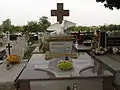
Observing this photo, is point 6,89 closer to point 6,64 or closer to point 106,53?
point 6,64

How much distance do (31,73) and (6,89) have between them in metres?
0.70

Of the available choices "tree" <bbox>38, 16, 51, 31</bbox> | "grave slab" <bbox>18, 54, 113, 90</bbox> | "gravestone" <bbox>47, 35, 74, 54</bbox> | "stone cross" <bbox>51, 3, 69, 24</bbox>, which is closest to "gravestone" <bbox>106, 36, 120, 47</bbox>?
"stone cross" <bbox>51, 3, 69, 24</bbox>

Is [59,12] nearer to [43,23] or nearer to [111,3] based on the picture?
[111,3]

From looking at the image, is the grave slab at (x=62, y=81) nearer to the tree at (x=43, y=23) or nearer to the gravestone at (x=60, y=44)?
the gravestone at (x=60, y=44)

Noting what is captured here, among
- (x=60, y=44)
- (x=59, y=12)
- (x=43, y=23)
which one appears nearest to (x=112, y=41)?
(x=59, y=12)

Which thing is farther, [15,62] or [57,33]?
[57,33]

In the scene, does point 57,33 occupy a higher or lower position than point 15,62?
higher

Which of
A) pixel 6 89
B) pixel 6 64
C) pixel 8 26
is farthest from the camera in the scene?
pixel 8 26

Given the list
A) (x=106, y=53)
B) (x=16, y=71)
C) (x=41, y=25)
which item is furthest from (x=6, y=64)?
(x=41, y=25)

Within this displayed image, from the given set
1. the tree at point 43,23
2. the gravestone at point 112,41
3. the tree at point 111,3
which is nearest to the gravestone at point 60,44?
A: the gravestone at point 112,41

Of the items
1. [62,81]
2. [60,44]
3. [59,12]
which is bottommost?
[62,81]

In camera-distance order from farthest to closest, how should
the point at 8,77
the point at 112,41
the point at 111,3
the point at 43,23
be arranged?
the point at 43,23, the point at 111,3, the point at 112,41, the point at 8,77

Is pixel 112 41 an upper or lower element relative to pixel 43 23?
lower

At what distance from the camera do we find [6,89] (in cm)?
576
